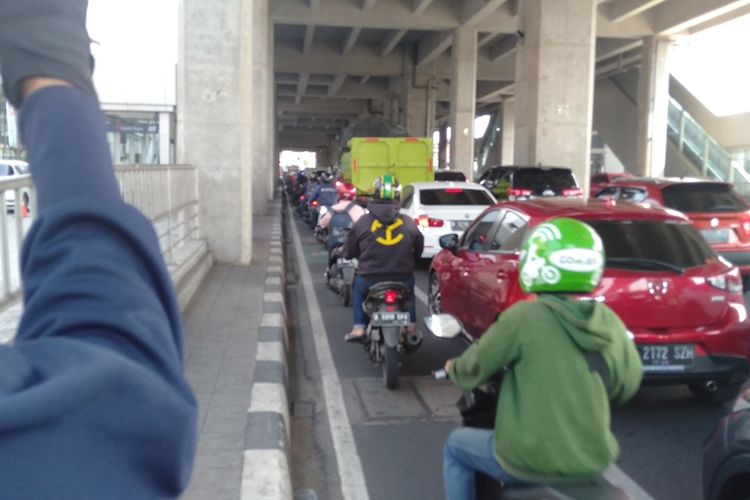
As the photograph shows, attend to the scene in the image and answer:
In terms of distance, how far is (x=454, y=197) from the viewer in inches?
588

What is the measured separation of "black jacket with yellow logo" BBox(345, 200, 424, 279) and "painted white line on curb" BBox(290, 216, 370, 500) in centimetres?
104

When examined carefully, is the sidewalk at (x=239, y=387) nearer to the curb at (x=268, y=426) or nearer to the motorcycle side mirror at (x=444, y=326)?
the curb at (x=268, y=426)

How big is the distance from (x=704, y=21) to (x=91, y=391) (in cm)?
3561

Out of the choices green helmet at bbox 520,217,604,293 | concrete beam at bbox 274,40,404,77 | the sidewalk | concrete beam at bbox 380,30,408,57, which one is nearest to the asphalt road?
the sidewalk

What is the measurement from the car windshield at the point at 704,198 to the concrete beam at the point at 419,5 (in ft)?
65.3

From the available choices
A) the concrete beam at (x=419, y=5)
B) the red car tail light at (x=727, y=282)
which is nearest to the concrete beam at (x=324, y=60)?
the concrete beam at (x=419, y=5)

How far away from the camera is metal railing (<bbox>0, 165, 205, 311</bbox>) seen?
414cm

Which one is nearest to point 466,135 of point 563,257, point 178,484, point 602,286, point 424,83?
point 424,83

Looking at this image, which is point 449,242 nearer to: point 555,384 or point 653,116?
point 555,384

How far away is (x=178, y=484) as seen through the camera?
35.8 inches

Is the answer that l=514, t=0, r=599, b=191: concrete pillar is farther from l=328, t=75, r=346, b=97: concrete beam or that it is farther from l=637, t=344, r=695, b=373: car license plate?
l=328, t=75, r=346, b=97: concrete beam

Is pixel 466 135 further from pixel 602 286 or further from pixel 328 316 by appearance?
pixel 602 286

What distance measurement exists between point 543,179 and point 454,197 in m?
4.99

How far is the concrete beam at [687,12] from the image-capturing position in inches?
1120
